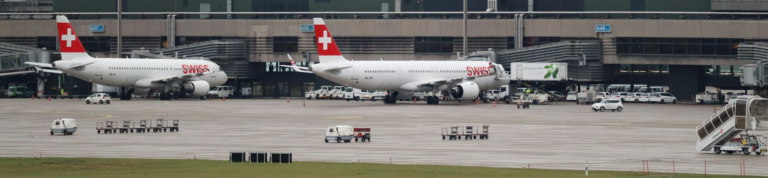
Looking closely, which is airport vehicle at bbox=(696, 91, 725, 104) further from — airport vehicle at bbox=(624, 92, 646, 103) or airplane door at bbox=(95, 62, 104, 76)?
airplane door at bbox=(95, 62, 104, 76)

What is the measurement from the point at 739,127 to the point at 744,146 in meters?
0.68

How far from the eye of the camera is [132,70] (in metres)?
81.4

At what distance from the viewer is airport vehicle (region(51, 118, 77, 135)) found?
136 feet

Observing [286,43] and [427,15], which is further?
[286,43]

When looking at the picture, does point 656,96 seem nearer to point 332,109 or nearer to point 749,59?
point 749,59

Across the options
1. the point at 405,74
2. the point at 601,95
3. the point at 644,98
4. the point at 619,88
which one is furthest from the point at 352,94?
the point at 619,88

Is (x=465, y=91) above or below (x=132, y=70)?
below

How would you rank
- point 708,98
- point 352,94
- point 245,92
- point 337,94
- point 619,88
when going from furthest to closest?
point 245,92, point 619,88, point 337,94, point 352,94, point 708,98

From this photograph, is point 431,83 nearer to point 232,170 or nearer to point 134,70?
point 134,70

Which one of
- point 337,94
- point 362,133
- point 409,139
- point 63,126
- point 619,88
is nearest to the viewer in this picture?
point 362,133

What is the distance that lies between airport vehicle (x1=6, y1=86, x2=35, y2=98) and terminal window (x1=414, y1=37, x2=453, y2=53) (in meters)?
39.2

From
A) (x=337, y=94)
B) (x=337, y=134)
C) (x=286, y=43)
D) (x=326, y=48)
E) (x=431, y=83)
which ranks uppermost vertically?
(x=286, y=43)

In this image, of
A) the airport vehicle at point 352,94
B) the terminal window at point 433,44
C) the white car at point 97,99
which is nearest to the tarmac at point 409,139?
the white car at point 97,99

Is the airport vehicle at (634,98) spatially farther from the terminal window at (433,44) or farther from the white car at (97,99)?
the white car at (97,99)
